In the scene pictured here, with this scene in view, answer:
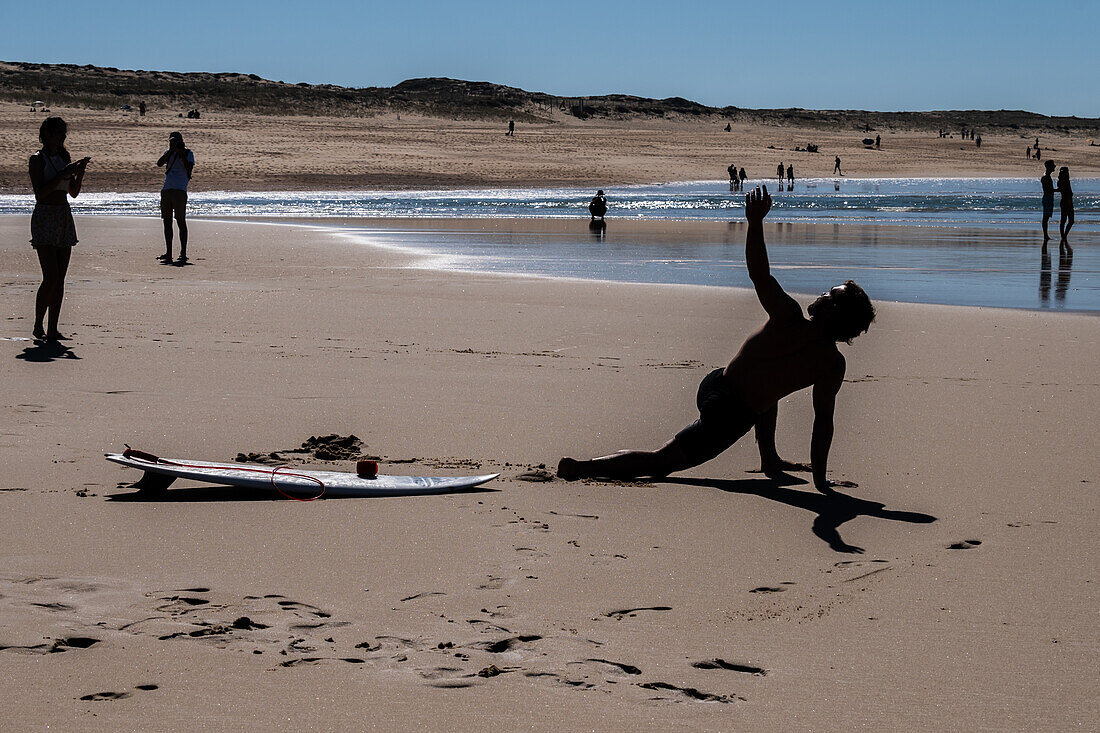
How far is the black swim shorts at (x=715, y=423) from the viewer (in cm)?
524

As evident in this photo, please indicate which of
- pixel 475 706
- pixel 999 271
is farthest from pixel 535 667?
pixel 999 271

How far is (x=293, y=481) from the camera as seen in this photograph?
4934 mm

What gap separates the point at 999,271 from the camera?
16016mm

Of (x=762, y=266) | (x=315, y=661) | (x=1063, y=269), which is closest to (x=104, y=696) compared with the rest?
(x=315, y=661)

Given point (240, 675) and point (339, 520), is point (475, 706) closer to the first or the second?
point (240, 675)

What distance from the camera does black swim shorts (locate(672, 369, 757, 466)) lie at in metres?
5.24

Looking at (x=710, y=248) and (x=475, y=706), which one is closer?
(x=475, y=706)

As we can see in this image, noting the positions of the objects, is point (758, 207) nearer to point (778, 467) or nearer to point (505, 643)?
point (778, 467)

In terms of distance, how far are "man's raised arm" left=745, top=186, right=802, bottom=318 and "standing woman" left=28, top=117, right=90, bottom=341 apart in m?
5.94

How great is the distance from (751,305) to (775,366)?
7000 millimetres

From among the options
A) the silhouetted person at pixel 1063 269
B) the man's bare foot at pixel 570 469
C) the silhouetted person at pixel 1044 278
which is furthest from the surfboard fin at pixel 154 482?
the silhouetted person at pixel 1063 269

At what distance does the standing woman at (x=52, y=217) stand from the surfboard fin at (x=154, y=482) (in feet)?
14.6

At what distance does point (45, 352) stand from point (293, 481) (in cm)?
423

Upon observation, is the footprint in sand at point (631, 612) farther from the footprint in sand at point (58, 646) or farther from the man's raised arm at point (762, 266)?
the man's raised arm at point (762, 266)
